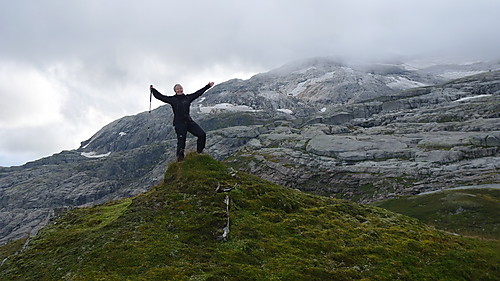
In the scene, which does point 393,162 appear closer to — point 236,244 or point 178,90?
point 178,90

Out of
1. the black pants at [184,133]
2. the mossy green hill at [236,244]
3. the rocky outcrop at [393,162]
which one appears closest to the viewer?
the mossy green hill at [236,244]

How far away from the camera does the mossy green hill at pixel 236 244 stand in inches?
482

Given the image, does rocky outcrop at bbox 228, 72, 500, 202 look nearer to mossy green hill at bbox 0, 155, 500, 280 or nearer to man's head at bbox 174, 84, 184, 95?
mossy green hill at bbox 0, 155, 500, 280

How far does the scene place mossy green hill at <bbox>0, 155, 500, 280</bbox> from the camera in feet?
40.2

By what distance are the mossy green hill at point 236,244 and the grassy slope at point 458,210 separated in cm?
5284

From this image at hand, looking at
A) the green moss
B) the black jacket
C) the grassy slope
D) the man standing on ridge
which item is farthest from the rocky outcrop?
the green moss

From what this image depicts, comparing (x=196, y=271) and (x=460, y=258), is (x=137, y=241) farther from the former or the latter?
(x=460, y=258)

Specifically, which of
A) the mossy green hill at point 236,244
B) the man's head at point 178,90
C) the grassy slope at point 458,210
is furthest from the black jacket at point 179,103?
the grassy slope at point 458,210

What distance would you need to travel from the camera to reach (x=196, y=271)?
38.1 ft

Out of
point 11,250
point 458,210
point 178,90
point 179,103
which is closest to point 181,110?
point 179,103

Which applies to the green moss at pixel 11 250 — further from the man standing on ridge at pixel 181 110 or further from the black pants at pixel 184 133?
the man standing on ridge at pixel 181 110

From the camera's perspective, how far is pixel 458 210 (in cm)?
7769

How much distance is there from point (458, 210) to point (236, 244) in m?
83.2

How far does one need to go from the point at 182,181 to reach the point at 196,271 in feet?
30.2
